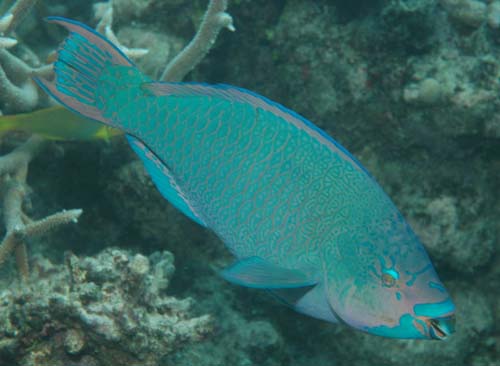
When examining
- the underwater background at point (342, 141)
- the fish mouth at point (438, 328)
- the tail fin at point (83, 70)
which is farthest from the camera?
the underwater background at point (342, 141)

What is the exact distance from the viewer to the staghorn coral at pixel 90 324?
8.16ft

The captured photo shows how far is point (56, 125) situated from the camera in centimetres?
344

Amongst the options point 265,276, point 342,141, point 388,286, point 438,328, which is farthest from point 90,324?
point 342,141

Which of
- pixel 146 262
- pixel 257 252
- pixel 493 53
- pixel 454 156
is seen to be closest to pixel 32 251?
pixel 146 262

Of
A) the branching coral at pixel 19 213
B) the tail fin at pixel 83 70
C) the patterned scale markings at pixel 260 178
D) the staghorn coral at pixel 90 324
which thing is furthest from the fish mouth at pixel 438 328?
the branching coral at pixel 19 213

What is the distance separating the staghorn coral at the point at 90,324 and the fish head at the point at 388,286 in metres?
1.25

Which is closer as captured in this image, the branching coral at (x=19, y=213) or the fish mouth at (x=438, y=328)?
the fish mouth at (x=438, y=328)

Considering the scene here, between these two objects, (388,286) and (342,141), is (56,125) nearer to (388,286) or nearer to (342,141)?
(342,141)

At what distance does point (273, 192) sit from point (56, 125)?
2.27m

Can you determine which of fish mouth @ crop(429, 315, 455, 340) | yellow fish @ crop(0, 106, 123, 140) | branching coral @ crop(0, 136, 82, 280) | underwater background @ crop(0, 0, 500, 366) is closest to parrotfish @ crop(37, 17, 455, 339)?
fish mouth @ crop(429, 315, 455, 340)

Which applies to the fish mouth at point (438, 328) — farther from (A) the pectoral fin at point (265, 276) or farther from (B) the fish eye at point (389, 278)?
(A) the pectoral fin at point (265, 276)

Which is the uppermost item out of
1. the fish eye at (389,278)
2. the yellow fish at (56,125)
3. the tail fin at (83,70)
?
the tail fin at (83,70)

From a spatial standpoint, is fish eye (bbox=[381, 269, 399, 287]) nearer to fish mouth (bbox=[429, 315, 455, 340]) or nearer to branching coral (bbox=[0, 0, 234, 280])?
fish mouth (bbox=[429, 315, 455, 340])

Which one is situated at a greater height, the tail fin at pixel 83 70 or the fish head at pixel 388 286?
the tail fin at pixel 83 70
